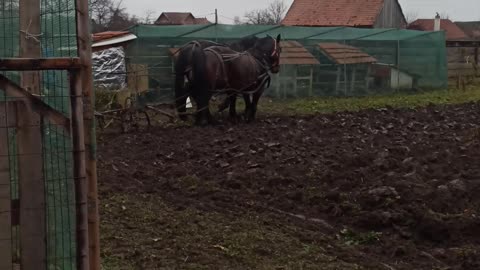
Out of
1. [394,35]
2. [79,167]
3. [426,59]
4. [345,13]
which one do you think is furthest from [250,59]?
[345,13]

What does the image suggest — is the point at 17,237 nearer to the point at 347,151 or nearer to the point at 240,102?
the point at 347,151

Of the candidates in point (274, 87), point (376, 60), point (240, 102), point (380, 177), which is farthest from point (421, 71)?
point (380, 177)

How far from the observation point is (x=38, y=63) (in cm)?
294

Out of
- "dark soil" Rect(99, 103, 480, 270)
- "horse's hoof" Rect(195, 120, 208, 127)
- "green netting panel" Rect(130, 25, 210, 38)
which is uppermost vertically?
"green netting panel" Rect(130, 25, 210, 38)

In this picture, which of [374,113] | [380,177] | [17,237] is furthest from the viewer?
[374,113]

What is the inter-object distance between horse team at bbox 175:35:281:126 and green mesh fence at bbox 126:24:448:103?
242 cm

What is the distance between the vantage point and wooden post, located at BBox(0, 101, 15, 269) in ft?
10.2

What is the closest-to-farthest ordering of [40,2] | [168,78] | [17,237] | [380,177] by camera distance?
[17,237] < [40,2] < [380,177] < [168,78]

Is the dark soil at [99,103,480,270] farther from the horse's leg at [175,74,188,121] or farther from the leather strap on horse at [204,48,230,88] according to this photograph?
the leather strap on horse at [204,48,230,88]

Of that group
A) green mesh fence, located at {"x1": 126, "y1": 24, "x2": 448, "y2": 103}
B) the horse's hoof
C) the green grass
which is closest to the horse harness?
the horse's hoof

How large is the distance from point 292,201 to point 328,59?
44.8ft

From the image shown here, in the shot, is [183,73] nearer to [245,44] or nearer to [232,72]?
[232,72]

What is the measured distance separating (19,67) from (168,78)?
14.1 metres

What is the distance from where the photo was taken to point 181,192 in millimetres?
7387
